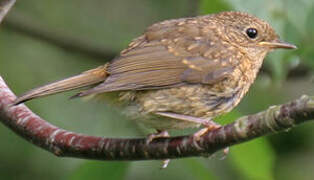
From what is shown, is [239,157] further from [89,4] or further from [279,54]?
[89,4]

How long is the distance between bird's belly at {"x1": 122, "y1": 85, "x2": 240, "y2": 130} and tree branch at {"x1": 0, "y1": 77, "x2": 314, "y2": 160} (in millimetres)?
533

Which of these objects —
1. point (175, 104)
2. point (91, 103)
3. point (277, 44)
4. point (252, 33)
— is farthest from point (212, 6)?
point (91, 103)

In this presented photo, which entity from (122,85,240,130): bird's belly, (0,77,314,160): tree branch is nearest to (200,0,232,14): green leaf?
(122,85,240,130): bird's belly

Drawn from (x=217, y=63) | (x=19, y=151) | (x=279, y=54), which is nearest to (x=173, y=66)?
(x=217, y=63)

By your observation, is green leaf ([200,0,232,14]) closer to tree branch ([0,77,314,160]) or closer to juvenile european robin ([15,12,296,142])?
juvenile european robin ([15,12,296,142])

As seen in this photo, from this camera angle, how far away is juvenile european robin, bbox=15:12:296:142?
4.51 m

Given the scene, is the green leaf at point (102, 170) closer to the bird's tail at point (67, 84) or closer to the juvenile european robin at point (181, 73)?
the juvenile european robin at point (181, 73)

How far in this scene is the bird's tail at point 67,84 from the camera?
4.12 meters

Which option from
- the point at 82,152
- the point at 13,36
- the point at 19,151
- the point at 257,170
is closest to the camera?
the point at 82,152

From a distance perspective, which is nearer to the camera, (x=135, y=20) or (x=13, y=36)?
(x=13, y=36)

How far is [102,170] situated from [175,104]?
0.76m

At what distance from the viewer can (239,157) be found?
16.8ft

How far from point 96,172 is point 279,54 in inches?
57.7

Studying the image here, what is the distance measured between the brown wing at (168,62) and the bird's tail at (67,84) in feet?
0.24
